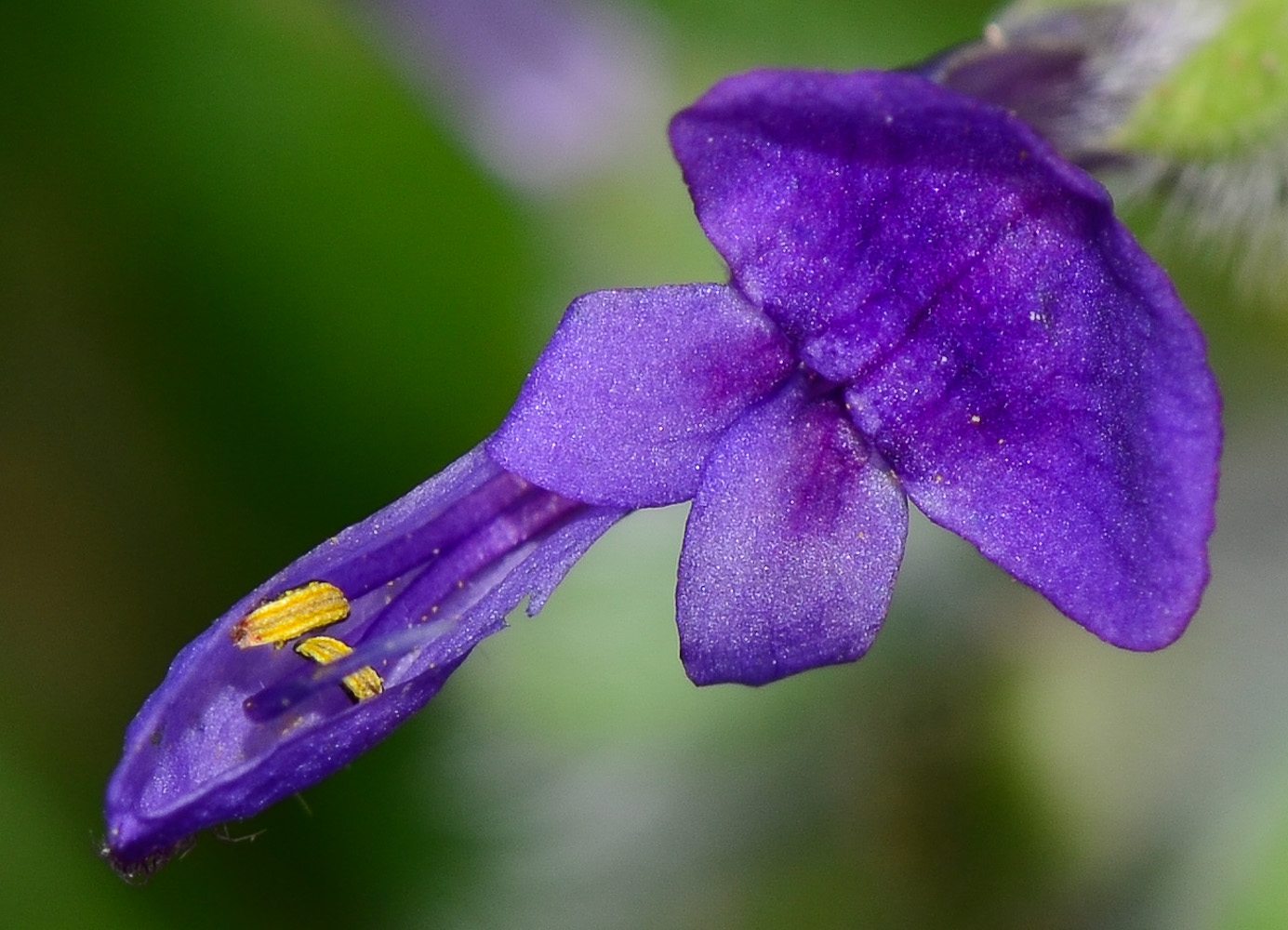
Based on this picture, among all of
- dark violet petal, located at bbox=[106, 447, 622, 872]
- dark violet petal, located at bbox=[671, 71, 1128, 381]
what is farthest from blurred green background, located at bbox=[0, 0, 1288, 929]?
dark violet petal, located at bbox=[671, 71, 1128, 381]

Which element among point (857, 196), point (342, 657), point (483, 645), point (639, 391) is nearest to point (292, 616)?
point (342, 657)

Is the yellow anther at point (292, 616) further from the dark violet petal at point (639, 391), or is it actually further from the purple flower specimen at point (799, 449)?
the dark violet petal at point (639, 391)

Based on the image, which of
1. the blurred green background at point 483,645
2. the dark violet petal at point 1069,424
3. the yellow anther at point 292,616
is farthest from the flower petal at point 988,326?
the blurred green background at point 483,645

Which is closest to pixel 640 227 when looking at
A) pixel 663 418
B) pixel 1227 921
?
pixel 1227 921

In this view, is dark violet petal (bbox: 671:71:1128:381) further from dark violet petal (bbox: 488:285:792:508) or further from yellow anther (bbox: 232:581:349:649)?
yellow anther (bbox: 232:581:349:649)

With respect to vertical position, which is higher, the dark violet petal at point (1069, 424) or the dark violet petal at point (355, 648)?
the dark violet petal at point (355, 648)
